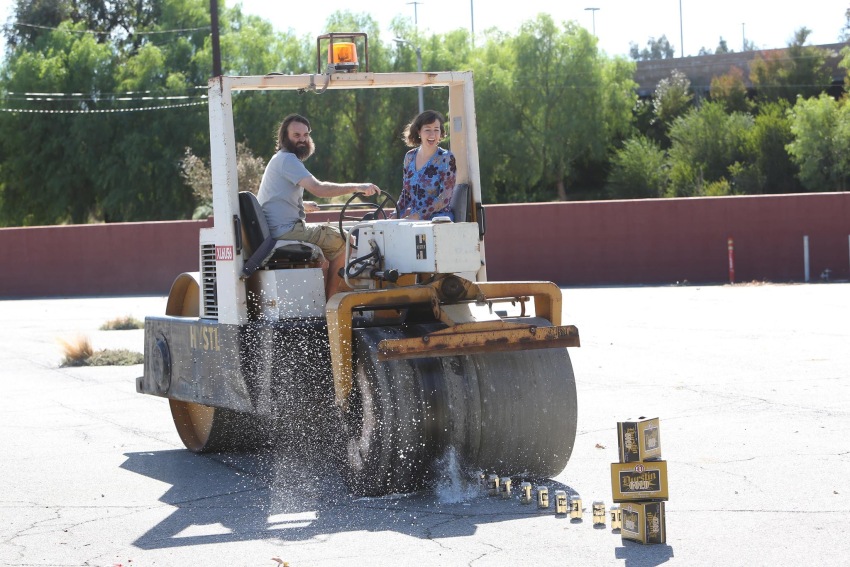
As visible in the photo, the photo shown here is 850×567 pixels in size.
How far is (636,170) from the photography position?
200 ft

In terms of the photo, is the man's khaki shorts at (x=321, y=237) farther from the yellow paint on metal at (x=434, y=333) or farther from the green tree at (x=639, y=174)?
the green tree at (x=639, y=174)

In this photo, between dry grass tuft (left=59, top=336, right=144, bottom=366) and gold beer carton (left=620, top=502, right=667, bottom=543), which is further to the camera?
dry grass tuft (left=59, top=336, right=144, bottom=366)

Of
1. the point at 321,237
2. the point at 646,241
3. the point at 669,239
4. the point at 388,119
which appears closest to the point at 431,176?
the point at 321,237

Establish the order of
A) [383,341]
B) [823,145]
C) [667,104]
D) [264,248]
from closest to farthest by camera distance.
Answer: [383,341], [264,248], [823,145], [667,104]

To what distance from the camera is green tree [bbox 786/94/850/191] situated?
53.1m

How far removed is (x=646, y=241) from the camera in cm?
2778

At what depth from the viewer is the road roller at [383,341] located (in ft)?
23.3

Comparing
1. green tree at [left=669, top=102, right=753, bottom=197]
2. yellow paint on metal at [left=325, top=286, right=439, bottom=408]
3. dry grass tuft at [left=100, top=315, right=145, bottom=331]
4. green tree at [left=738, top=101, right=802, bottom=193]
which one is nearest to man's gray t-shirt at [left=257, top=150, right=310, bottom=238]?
yellow paint on metal at [left=325, top=286, right=439, bottom=408]

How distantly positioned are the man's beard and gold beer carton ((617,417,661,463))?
2.98m

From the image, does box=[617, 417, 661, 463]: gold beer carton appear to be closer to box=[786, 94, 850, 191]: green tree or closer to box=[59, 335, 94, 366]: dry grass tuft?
box=[59, 335, 94, 366]: dry grass tuft

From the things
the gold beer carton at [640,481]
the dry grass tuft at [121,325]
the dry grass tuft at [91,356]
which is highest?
the gold beer carton at [640,481]

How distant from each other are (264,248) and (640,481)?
2.88 meters

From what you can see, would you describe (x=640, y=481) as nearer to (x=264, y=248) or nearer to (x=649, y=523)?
(x=649, y=523)

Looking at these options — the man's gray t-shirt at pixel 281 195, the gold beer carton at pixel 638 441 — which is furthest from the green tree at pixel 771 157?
the gold beer carton at pixel 638 441
